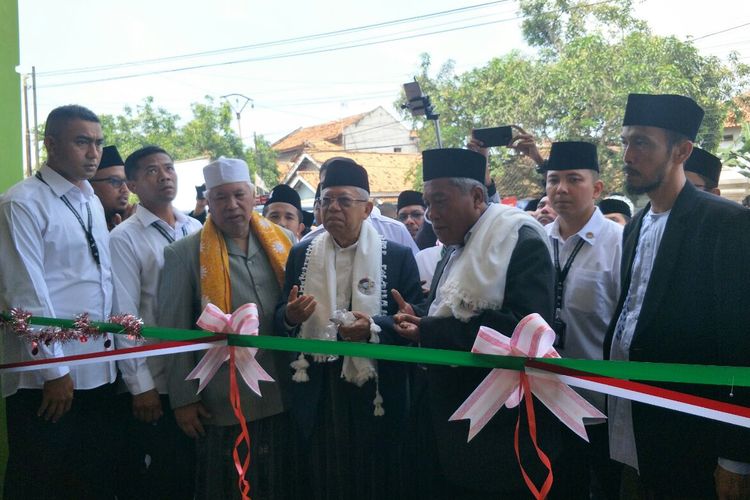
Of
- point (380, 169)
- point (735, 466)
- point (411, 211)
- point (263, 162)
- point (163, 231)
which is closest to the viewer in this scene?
point (735, 466)

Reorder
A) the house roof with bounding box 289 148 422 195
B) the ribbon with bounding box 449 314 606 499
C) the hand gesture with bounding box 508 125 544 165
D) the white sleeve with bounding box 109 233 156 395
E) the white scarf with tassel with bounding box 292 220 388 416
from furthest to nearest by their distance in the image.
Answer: the house roof with bounding box 289 148 422 195
the hand gesture with bounding box 508 125 544 165
the white sleeve with bounding box 109 233 156 395
the white scarf with tassel with bounding box 292 220 388 416
the ribbon with bounding box 449 314 606 499

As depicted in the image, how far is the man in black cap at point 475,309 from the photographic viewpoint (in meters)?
2.72

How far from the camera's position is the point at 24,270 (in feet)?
10.8

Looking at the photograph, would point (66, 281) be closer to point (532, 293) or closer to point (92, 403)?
point (92, 403)

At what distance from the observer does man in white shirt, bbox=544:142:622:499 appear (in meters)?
3.30

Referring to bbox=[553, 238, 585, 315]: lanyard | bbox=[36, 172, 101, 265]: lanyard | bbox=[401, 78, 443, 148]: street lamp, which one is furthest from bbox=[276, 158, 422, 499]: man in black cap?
bbox=[401, 78, 443, 148]: street lamp

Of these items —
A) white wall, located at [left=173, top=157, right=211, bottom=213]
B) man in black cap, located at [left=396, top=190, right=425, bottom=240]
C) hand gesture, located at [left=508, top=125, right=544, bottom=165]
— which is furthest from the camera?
white wall, located at [left=173, top=157, right=211, bottom=213]

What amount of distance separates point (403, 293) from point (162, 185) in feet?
5.40

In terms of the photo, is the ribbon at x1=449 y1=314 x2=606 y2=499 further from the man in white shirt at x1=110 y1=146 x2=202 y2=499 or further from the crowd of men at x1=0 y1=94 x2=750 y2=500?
the man in white shirt at x1=110 y1=146 x2=202 y2=499

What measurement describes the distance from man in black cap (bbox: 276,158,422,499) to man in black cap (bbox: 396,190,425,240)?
11.0ft

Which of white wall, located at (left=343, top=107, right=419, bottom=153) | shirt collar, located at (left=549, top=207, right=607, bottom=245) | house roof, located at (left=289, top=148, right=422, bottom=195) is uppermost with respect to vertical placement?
white wall, located at (left=343, top=107, right=419, bottom=153)

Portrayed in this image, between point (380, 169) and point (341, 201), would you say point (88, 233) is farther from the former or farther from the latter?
point (380, 169)

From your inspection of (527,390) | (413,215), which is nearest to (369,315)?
(527,390)

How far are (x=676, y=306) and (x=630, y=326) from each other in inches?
9.3
